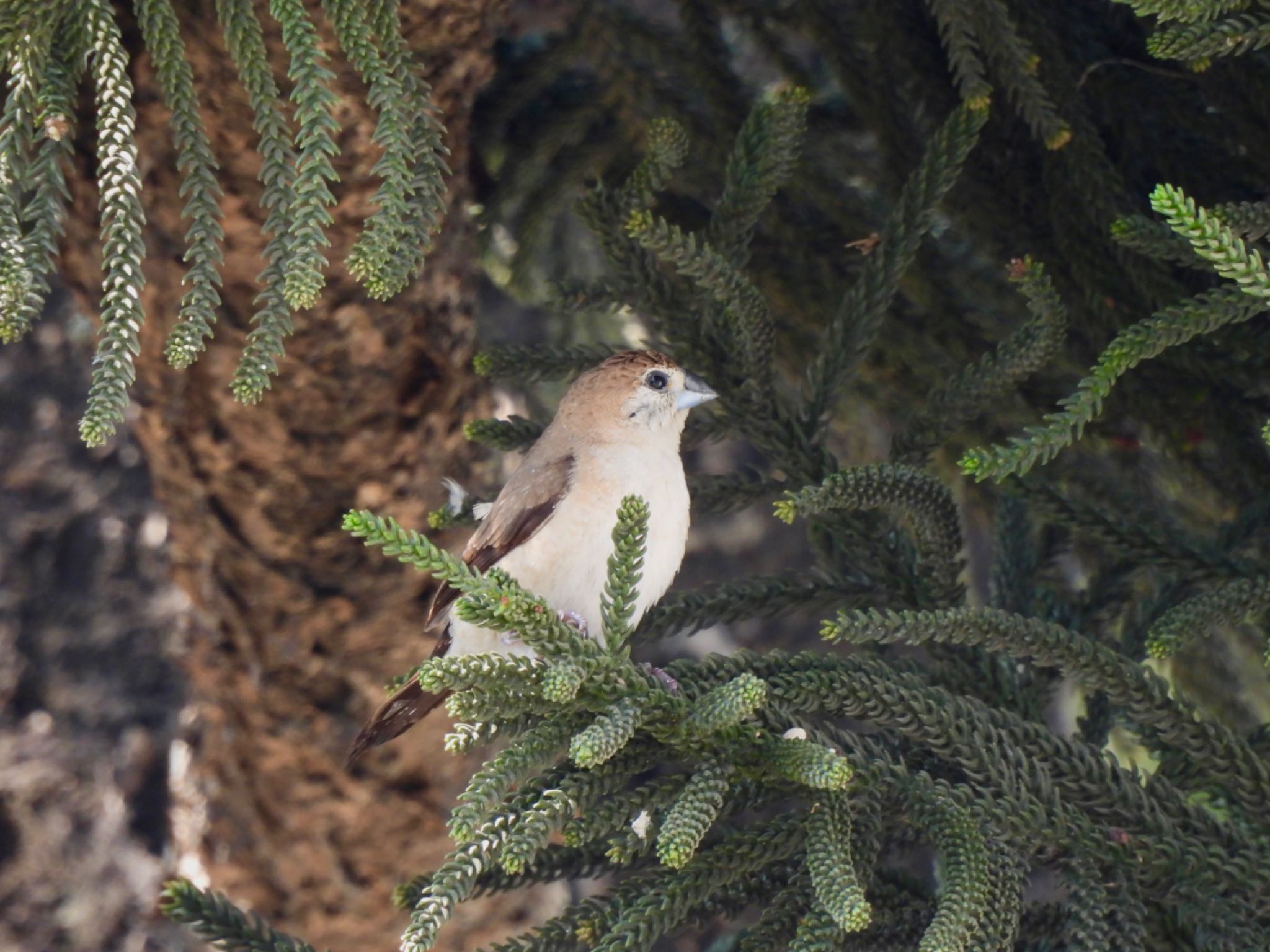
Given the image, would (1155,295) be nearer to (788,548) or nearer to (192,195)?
(192,195)

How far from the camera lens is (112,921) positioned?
519cm

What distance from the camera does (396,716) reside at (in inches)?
121

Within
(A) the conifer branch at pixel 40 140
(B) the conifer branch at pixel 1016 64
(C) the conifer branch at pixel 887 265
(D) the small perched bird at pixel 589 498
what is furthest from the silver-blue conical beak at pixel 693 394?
(A) the conifer branch at pixel 40 140

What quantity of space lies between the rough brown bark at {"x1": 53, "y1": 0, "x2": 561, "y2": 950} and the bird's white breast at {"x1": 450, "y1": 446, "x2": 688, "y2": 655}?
633 millimetres

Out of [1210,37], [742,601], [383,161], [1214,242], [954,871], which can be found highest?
[1210,37]

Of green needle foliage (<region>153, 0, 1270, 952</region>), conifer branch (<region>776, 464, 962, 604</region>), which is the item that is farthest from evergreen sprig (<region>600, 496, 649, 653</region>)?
conifer branch (<region>776, 464, 962, 604</region>)

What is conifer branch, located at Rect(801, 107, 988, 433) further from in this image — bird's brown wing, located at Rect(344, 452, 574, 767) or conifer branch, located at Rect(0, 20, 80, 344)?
conifer branch, located at Rect(0, 20, 80, 344)

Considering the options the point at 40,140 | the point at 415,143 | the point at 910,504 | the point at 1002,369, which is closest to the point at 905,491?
the point at 910,504

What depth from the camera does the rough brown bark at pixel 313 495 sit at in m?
3.13

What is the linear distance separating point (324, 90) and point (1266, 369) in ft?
6.02

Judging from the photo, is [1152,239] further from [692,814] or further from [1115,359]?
[692,814]

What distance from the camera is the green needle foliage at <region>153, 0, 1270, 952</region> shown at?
1968 mm

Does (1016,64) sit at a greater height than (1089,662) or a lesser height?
greater

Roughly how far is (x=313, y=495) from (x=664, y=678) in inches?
65.4
